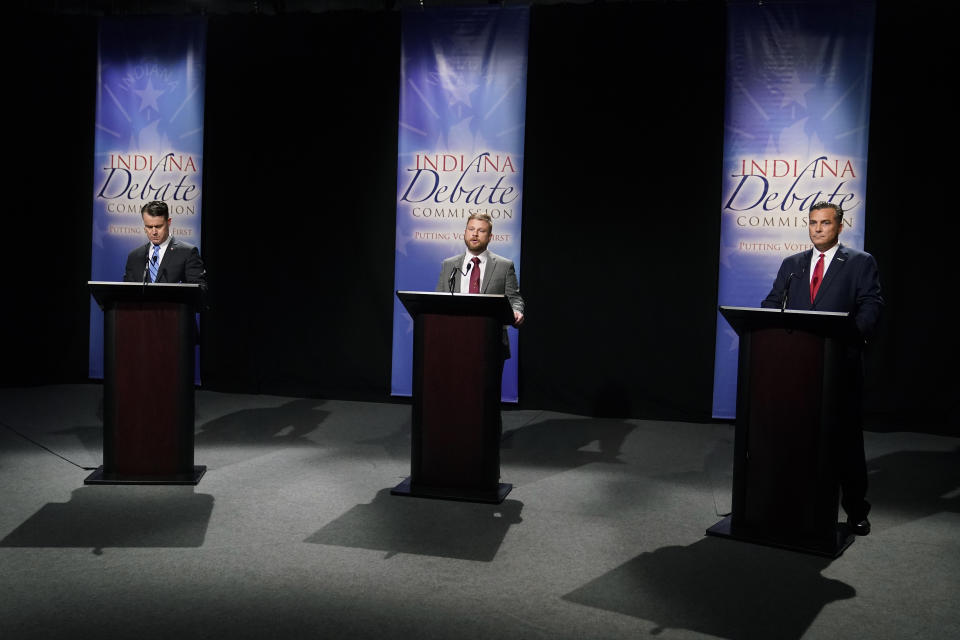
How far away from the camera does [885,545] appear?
3.85 meters

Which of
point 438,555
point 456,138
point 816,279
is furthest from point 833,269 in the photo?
point 456,138

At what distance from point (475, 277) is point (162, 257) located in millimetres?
1984

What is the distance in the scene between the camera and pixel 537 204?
6910mm

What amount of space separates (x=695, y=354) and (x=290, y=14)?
4.34 metres

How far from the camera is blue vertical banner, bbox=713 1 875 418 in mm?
6375

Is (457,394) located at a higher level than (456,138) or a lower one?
lower

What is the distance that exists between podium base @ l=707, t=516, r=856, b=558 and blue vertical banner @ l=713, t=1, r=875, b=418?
2.85 m

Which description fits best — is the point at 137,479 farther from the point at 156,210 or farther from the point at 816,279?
the point at 816,279

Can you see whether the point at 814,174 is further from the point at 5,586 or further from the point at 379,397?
the point at 5,586

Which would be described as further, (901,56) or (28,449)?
(901,56)

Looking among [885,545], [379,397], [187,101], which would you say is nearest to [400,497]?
[885,545]

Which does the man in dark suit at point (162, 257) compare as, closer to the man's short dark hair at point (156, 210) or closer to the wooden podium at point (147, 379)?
the man's short dark hair at point (156, 210)

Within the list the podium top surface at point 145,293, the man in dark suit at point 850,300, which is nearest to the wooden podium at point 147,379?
the podium top surface at point 145,293

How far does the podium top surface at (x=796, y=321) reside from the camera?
346 cm
